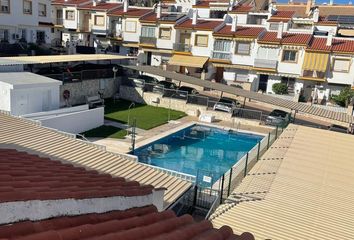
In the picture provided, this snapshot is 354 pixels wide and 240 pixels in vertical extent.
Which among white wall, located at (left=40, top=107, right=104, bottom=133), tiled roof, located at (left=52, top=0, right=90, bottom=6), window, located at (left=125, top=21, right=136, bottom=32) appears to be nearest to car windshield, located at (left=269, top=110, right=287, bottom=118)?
white wall, located at (left=40, top=107, right=104, bottom=133)

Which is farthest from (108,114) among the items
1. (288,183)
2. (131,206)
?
(131,206)

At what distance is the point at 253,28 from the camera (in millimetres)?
51594

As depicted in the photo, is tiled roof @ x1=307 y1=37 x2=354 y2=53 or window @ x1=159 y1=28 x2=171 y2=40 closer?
tiled roof @ x1=307 y1=37 x2=354 y2=53

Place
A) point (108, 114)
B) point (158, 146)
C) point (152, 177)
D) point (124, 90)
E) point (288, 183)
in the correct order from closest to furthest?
point (288, 183) < point (152, 177) < point (158, 146) < point (108, 114) < point (124, 90)

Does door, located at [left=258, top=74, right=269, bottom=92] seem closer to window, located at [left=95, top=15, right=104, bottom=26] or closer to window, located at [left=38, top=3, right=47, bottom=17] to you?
window, located at [left=95, top=15, right=104, bottom=26]

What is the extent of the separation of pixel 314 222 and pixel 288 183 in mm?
3862

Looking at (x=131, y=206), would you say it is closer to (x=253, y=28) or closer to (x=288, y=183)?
(x=288, y=183)

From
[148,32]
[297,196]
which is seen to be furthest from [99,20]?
[297,196]

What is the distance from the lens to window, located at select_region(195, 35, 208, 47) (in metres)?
53.5

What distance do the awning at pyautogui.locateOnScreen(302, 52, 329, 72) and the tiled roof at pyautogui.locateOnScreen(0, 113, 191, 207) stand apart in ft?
110

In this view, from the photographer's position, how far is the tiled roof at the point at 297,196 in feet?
35.1

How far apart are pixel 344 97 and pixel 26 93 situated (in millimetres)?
34726

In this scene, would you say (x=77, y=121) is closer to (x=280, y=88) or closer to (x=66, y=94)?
(x=66, y=94)

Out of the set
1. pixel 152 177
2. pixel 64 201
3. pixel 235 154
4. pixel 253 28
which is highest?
pixel 253 28
